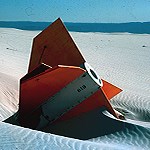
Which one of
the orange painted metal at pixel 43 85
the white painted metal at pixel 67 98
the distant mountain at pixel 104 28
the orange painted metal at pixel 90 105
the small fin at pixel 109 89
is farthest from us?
the distant mountain at pixel 104 28

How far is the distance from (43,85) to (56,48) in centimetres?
129

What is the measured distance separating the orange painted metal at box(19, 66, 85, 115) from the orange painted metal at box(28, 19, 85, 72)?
2.46ft

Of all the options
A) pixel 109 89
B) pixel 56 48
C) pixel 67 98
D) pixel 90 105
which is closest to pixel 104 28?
pixel 109 89

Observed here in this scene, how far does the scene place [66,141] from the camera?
5203 mm

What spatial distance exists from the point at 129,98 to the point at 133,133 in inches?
165

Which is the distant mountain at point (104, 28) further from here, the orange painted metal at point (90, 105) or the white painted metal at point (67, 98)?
the white painted metal at point (67, 98)

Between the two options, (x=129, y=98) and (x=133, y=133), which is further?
(x=129, y=98)

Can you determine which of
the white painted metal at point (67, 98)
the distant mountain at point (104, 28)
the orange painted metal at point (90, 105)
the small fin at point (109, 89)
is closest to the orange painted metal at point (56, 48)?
the white painted metal at point (67, 98)

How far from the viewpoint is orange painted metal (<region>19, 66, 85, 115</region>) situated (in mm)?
6895

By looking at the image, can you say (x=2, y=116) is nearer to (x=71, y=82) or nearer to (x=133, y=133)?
(x=71, y=82)

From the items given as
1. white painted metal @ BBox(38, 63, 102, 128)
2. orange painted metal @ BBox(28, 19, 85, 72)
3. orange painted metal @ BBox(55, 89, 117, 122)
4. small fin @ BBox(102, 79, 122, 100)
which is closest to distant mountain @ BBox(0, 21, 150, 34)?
small fin @ BBox(102, 79, 122, 100)

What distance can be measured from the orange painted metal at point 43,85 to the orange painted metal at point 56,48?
2.46 ft

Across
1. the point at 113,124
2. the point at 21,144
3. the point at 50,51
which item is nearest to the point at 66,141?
the point at 21,144

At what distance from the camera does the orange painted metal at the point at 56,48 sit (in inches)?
306
